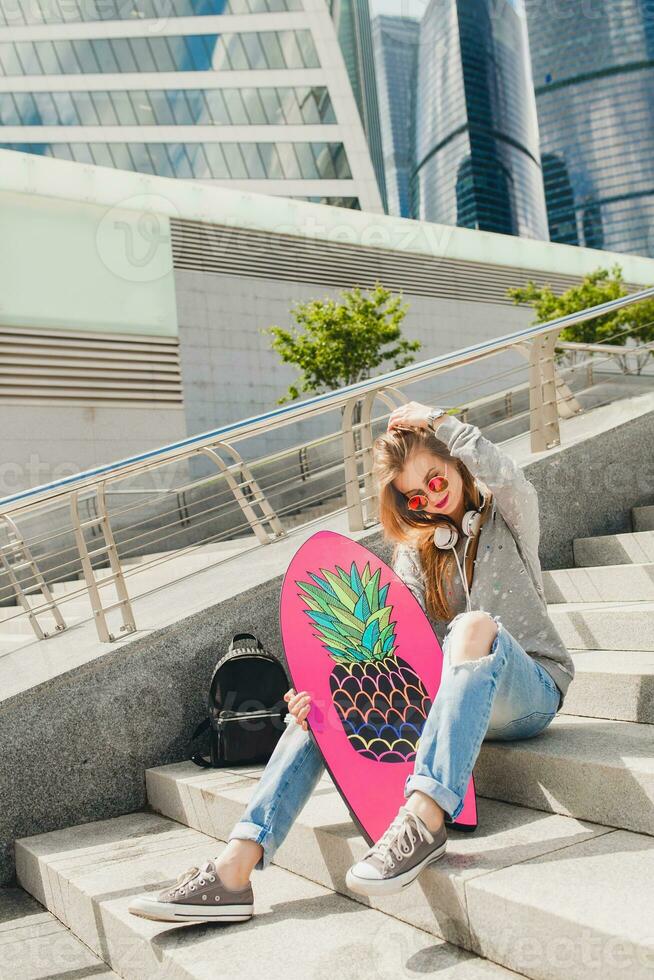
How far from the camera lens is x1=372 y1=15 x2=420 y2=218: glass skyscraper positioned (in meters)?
142

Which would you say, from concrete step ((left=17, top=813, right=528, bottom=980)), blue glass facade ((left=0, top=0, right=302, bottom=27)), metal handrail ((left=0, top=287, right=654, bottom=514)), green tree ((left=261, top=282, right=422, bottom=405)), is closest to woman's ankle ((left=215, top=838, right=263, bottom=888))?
concrete step ((left=17, top=813, right=528, bottom=980))

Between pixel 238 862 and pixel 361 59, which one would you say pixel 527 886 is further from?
pixel 361 59

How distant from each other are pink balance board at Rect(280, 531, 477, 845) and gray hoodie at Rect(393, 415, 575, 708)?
0.78ft

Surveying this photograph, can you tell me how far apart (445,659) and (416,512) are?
54 cm

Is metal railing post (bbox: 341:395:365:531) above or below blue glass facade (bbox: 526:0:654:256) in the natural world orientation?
below

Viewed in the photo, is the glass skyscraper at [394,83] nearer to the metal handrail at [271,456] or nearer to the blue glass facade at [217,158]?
the blue glass facade at [217,158]

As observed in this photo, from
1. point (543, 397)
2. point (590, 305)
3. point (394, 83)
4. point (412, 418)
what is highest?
point (394, 83)

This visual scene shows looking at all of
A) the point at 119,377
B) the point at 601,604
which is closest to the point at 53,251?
the point at 119,377

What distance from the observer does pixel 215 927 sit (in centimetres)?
219

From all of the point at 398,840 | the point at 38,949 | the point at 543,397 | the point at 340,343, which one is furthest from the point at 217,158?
the point at 398,840

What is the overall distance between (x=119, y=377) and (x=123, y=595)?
1256 cm

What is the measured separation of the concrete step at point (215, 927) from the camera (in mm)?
1891

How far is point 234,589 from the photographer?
382 centimetres

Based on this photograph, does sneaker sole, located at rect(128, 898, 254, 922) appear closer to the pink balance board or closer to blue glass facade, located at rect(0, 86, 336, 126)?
the pink balance board
